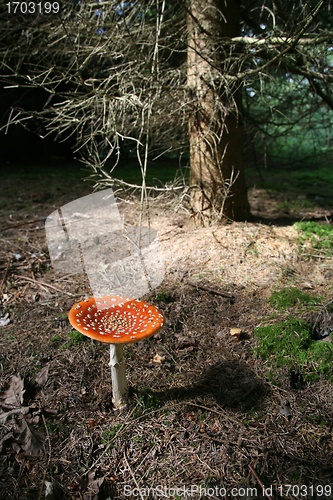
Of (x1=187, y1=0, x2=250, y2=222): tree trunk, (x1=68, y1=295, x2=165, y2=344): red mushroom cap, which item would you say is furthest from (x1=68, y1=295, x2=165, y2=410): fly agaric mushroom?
(x1=187, y1=0, x2=250, y2=222): tree trunk

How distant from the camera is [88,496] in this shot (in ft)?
5.97

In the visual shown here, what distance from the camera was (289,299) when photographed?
111 inches

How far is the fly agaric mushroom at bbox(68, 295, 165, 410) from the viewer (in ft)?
6.30

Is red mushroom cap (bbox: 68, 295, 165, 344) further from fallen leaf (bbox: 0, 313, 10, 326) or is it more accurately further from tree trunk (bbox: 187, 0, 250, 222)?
tree trunk (bbox: 187, 0, 250, 222)

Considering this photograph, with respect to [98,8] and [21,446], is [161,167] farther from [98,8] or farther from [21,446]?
[21,446]

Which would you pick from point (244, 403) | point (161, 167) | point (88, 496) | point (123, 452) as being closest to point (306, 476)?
point (244, 403)

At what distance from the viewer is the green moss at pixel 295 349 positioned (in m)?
2.28

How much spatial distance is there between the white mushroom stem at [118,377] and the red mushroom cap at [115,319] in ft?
0.46

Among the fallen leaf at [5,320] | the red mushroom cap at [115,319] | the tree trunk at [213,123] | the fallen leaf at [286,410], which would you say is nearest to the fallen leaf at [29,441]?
the red mushroom cap at [115,319]

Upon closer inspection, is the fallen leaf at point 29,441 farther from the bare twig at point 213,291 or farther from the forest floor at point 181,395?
the bare twig at point 213,291

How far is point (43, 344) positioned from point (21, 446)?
742 millimetres

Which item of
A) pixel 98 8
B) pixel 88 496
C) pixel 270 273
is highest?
pixel 98 8

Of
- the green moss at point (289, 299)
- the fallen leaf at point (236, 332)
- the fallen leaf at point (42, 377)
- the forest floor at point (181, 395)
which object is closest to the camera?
the forest floor at point (181, 395)

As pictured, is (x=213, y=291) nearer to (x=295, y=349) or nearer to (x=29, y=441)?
(x=295, y=349)
